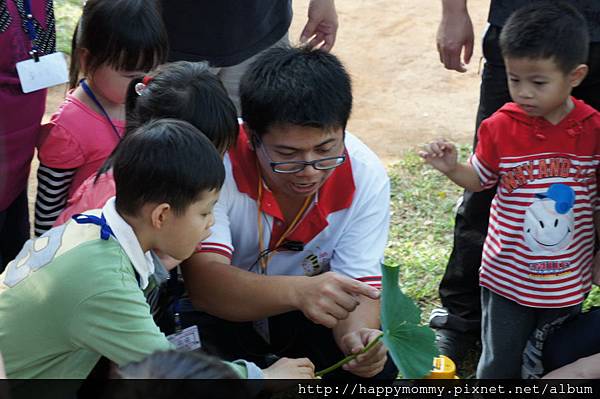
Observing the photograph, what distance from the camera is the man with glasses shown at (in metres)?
2.69

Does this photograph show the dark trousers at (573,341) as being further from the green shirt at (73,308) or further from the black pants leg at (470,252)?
the green shirt at (73,308)

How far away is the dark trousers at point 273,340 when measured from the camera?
2.97 meters

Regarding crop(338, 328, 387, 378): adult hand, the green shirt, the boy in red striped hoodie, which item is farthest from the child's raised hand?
the green shirt

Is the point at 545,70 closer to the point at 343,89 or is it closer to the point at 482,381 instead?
the point at 343,89

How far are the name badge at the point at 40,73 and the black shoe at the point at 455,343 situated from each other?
164 cm

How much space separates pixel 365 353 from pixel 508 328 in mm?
710

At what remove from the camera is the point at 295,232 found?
2.93 metres

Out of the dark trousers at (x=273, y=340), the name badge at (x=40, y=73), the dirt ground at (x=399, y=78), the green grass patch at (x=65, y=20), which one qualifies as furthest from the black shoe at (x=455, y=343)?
the green grass patch at (x=65, y=20)

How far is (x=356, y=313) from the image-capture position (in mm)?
2803

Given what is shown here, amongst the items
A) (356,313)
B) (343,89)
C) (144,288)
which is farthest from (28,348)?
(343,89)

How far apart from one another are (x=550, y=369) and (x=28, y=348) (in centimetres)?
167

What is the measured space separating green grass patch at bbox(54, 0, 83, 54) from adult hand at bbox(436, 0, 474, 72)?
121 inches

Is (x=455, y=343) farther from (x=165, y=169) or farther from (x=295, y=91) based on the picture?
(x=165, y=169)

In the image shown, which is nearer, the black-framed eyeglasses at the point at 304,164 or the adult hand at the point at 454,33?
the black-framed eyeglasses at the point at 304,164
